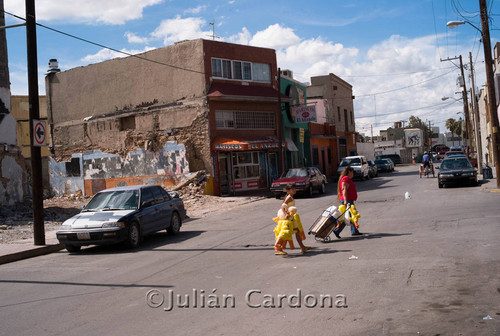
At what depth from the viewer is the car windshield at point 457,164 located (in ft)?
80.5

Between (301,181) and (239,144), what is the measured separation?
4.59 m

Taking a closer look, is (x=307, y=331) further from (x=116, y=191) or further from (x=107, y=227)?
(x=116, y=191)

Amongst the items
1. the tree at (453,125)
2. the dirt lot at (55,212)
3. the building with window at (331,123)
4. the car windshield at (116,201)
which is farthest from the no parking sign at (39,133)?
the tree at (453,125)

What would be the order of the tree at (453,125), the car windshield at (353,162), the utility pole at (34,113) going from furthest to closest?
1. the tree at (453,125)
2. the car windshield at (353,162)
3. the utility pole at (34,113)

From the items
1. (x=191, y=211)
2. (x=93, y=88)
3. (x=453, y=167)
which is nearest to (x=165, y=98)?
(x=93, y=88)

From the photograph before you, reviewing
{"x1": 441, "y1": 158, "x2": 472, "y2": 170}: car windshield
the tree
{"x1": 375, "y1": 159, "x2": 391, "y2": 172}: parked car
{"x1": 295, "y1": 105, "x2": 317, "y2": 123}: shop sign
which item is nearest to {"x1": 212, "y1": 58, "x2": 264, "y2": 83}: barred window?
{"x1": 295, "y1": 105, "x2": 317, "y2": 123}: shop sign

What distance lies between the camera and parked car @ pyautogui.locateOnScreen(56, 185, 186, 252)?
1188 cm

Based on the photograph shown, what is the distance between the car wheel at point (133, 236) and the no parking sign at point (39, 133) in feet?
11.9

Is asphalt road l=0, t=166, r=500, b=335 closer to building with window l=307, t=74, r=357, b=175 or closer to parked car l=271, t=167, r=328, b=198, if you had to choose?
parked car l=271, t=167, r=328, b=198

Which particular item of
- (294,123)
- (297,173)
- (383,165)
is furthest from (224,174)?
(383,165)

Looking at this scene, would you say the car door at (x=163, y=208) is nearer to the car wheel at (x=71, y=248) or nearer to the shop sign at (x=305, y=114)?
the car wheel at (x=71, y=248)

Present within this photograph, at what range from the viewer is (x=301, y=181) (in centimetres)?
2595

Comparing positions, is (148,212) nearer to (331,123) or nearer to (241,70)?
(241,70)

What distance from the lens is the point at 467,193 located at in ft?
67.4
